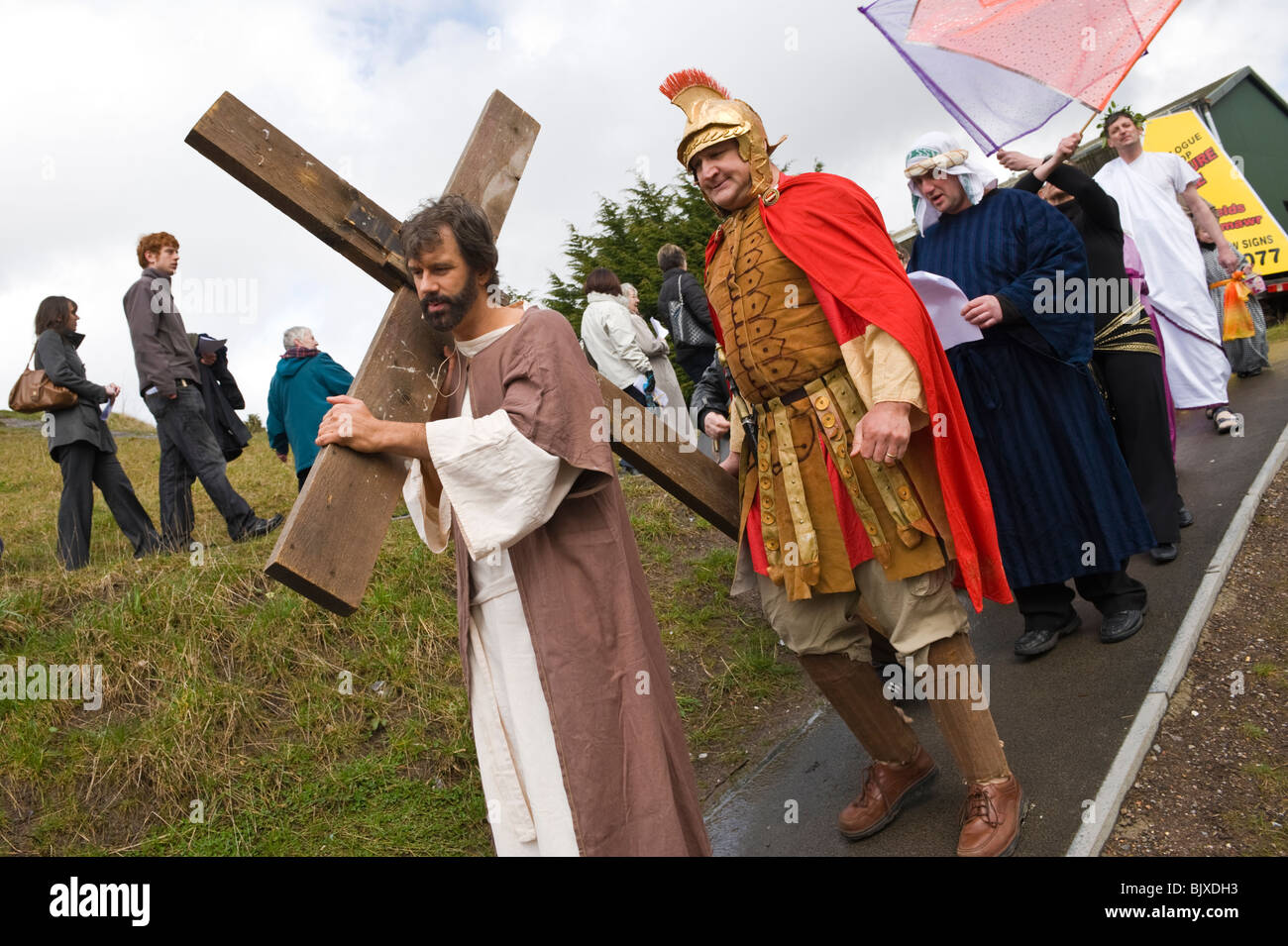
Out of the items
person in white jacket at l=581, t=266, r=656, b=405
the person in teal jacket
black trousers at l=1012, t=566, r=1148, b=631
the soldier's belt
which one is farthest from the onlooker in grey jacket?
the soldier's belt

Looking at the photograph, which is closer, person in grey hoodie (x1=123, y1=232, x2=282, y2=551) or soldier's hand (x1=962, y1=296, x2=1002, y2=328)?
soldier's hand (x1=962, y1=296, x2=1002, y2=328)

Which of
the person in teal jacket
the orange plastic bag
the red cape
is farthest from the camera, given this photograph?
the orange plastic bag

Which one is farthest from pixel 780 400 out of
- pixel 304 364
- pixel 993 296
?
pixel 304 364

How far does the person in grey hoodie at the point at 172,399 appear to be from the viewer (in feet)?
20.9

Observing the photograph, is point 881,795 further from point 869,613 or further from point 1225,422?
point 1225,422

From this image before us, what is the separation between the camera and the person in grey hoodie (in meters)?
6.36

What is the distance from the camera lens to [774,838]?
3652mm

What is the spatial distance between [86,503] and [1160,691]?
6.01 metres

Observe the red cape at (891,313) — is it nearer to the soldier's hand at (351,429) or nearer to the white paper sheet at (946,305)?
the white paper sheet at (946,305)

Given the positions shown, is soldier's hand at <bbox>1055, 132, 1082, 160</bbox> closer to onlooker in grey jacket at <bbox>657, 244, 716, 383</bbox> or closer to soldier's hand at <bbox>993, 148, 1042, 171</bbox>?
soldier's hand at <bbox>993, 148, 1042, 171</bbox>

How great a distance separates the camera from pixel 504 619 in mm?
2773

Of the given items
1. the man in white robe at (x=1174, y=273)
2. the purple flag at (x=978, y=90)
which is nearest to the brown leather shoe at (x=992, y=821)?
the purple flag at (x=978, y=90)

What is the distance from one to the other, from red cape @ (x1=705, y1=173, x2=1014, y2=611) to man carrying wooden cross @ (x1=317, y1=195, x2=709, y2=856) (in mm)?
831

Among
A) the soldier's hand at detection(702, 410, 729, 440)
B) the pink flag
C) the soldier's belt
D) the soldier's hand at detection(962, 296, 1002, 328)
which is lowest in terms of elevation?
the soldier's belt
